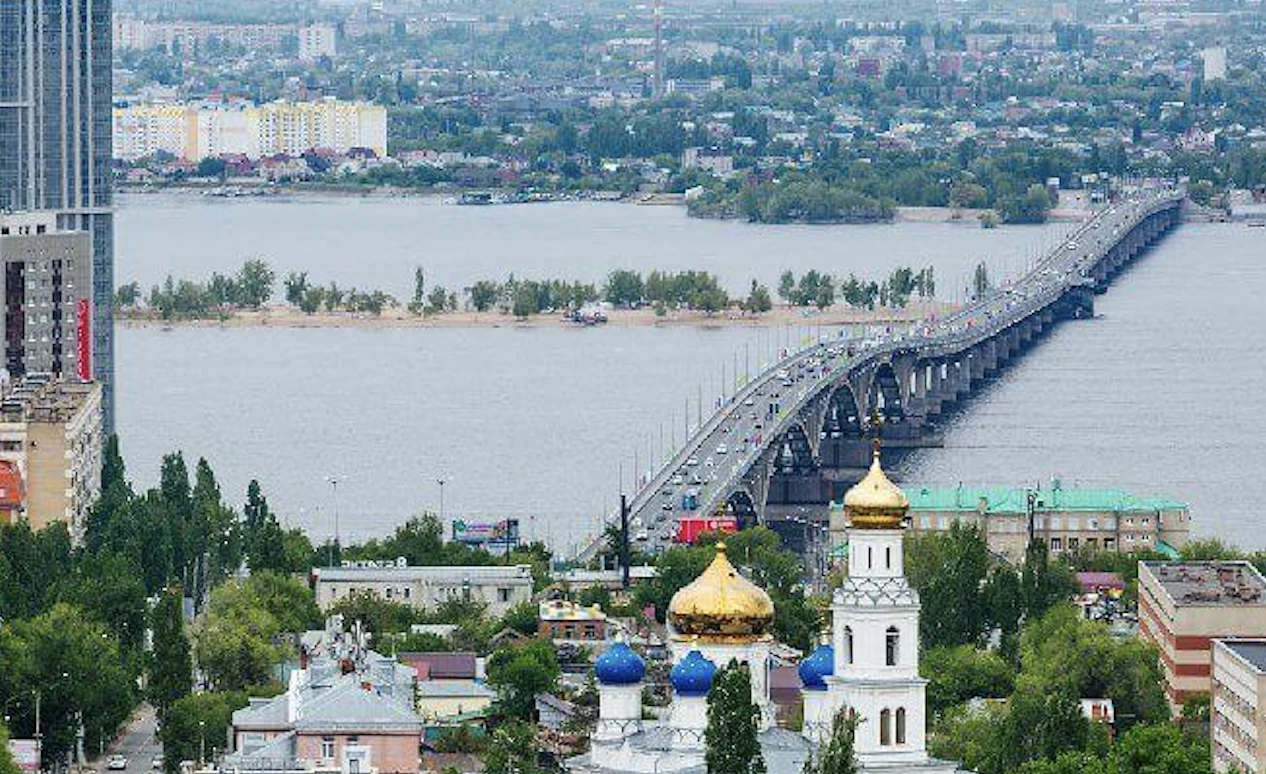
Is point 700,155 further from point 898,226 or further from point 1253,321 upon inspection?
point 1253,321

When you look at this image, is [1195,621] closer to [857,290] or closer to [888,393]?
[888,393]

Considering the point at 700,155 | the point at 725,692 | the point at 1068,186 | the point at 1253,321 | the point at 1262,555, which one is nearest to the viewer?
the point at 725,692

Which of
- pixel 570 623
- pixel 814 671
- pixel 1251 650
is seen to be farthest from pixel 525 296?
pixel 814 671

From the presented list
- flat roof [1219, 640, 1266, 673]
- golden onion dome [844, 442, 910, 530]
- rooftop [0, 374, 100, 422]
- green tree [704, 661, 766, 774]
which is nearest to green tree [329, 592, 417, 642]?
rooftop [0, 374, 100, 422]

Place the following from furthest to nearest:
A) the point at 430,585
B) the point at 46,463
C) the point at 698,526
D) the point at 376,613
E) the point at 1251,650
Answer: the point at 698,526, the point at 46,463, the point at 430,585, the point at 376,613, the point at 1251,650

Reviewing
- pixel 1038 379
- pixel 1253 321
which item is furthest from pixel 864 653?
pixel 1253 321

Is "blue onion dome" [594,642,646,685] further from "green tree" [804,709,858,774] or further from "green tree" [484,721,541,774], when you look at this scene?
"green tree" [804,709,858,774]
